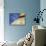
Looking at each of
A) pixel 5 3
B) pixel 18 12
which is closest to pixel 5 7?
pixel 5 3

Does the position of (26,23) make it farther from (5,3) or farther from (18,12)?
(5,3)

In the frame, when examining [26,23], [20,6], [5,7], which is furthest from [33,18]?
[5,7]

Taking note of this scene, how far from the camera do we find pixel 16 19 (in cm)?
557

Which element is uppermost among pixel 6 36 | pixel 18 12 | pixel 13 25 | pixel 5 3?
pixel 5 3

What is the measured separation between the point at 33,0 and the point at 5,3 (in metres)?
1.12

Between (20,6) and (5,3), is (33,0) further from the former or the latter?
(5,3)

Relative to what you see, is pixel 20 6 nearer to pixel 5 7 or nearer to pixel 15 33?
pixel 5 7

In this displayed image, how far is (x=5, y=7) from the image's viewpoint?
5.52 meters

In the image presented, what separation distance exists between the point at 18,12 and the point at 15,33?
2.80 ft

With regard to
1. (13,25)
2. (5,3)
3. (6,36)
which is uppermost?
(5,3)

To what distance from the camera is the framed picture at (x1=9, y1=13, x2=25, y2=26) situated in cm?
556

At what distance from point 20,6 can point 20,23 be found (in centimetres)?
68

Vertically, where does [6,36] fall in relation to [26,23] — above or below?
below

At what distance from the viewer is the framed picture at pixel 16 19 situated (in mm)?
5562
